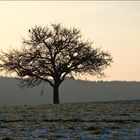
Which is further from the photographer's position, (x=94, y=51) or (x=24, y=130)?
(x=94, y=51)

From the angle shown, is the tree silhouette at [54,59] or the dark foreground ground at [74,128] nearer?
the dark foreground ground at [74,128]

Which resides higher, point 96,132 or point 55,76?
point 55,76

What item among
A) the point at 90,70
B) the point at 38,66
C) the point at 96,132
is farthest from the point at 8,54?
the point at 96,132

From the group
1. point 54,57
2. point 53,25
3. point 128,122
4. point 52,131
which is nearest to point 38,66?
point 54,57

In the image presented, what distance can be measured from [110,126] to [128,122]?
3516 millimetres

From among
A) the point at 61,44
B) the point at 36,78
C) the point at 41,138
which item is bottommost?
the point at 41,138

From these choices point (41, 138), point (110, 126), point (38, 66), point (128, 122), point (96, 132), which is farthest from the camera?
point (38, 66)

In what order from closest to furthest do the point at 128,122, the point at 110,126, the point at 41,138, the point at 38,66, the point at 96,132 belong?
1. the point at 41,138
2. the point at 96,132
3. the point at 110,126
4. the point at 128,122
5. the point at 38,66

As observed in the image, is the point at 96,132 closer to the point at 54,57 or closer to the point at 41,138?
the point at 41,138

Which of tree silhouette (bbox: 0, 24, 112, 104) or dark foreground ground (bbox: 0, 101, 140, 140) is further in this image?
tree silhouette (bbox: 0, 24, 112, 104)

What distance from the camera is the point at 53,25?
85750mm

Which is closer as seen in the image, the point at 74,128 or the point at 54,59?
the point at 74,128

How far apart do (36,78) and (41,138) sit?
53966 mm

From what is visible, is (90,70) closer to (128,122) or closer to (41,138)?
(128,122)
